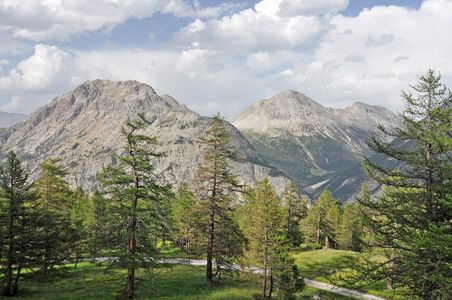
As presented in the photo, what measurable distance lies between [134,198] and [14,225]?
10.9 metres

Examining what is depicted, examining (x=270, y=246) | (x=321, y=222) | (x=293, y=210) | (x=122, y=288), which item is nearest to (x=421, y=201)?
(x=270, y=246)

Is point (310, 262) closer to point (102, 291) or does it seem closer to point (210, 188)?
point (210, 188)

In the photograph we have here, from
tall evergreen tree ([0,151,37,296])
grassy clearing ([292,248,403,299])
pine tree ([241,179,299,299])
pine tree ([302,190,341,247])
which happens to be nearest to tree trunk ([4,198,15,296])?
tall evergreen tree ([0,151,37,296])

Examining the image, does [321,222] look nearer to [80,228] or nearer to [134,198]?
[80,228]

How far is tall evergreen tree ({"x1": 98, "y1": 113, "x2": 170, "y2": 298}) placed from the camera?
71.3 feet

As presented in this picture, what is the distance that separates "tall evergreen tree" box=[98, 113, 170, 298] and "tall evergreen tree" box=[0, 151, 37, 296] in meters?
8.16

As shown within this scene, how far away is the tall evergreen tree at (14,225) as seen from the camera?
75.1ft

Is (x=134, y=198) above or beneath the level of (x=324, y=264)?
above

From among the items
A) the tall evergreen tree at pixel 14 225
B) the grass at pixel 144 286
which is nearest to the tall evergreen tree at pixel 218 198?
the grass at pixel 144 286

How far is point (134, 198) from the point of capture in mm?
22969

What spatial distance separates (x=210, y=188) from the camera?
32.0 meters

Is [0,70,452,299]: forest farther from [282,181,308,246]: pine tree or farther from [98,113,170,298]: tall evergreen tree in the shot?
[282,181,308,246]: pine tree

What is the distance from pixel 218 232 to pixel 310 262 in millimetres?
30287

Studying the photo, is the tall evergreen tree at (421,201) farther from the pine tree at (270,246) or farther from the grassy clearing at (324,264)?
the grassy clearing at (324,264)
